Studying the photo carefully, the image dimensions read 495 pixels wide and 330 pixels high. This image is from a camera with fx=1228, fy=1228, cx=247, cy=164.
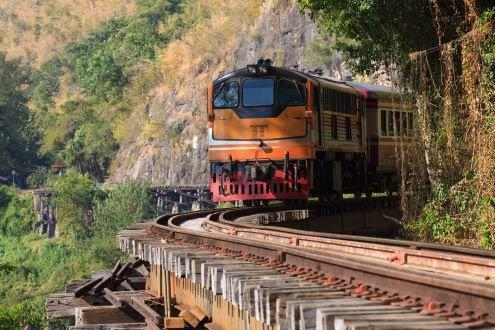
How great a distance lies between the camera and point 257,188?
25.9 metres

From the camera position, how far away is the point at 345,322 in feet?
19.5

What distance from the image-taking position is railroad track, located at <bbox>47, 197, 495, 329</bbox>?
648 centimetres

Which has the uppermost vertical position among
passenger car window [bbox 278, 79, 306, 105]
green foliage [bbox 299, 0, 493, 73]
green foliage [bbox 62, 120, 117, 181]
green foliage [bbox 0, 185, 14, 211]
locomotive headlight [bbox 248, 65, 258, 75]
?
green foliage [bbox 62, 120, 117, 181]

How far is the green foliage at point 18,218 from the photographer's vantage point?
4921 inches

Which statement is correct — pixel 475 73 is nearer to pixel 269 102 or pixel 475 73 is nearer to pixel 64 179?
pixel 269 102

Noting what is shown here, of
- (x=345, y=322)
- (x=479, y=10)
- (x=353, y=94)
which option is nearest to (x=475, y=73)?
(x=479, y=10)

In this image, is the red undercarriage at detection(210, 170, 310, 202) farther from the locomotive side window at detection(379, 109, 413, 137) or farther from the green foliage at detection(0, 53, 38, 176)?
the green foliage at detection(0, 53, 38, 176)

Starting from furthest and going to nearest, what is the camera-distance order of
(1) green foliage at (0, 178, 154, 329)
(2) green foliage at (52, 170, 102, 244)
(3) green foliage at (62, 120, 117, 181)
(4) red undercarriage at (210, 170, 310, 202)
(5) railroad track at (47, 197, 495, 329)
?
(3) green foliage at (62, 120, 117, 181)
(2) green foliage at (52, 170, 102, 244)
(1) green foliage at (0, 178, 154, 329)
(4) red undercarriage at (210, 170, 310, 202)
(5) railroad track at (47, 197, 495, 329)

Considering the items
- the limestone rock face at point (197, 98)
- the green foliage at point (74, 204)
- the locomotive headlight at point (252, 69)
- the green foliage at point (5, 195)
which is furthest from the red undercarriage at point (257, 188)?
the green foliage at point (5, 195)

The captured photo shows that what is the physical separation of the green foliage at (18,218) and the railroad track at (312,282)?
10947 centimetres

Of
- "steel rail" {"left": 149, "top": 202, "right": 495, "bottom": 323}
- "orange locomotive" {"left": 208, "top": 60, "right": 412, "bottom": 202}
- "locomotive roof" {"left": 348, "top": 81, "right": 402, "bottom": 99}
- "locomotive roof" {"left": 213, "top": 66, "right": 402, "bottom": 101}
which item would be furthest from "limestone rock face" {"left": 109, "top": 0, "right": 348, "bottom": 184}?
"steel rail" {"left": 149, "top": 202, "right": 495, "bottom": 323}

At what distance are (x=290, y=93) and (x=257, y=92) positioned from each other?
2.73 feet

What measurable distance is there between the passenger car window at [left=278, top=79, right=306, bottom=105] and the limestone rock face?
8606 cm

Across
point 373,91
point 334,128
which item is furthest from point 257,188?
point 373,91
